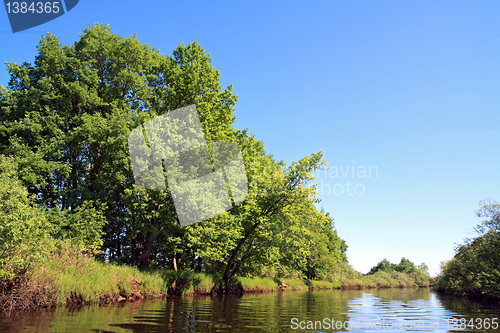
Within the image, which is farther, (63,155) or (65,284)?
(63,155)

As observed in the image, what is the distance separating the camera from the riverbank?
1271cm

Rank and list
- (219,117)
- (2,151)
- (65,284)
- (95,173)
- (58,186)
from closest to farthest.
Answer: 1. (65,284)
2. (2,151)
3. (58,186)
4. (95,173)
5. (219,117)

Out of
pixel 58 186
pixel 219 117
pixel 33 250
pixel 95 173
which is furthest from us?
pixel 219 117

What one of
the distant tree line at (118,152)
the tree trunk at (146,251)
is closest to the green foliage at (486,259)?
the distant tree line at (118,152)

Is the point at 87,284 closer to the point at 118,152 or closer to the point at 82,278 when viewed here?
the point at 82,278

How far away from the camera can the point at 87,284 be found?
1630cm

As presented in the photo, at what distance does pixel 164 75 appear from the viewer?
31156mm

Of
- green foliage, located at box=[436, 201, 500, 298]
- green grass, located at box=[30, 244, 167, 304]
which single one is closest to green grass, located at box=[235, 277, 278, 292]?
green grass, located at box=[30, 244, 167, 304]

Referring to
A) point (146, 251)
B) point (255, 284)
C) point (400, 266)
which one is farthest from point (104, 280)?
point (400, 266)

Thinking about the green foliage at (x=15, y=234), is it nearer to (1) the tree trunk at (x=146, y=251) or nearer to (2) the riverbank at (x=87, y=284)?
(2) the riverbank at (x=87, y=284)

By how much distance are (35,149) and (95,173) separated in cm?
476

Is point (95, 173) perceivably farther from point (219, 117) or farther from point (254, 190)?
point (254, 190)

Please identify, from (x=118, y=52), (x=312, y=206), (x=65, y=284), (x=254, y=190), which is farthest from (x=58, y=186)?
(x=312, y=206)

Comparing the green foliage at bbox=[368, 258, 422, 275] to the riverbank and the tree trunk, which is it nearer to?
the riverbank
